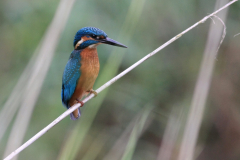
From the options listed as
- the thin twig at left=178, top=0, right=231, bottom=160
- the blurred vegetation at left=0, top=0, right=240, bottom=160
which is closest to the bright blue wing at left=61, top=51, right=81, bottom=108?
the blurred vegetation at left=0, top=0, right=240, bottom=160

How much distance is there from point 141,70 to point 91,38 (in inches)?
44.5

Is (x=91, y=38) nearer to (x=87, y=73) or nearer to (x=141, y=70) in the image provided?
(x=87, y=73)

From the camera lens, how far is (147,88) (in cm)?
312

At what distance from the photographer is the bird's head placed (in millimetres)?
2084

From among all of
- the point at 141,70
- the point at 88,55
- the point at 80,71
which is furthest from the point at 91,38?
the point at 141,70

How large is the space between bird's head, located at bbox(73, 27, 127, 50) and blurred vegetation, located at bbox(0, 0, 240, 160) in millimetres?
661

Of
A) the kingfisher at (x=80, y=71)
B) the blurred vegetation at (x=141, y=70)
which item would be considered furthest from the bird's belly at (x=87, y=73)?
the blurred vegetation at (x=141, y=70)

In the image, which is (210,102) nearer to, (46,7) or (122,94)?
Answer: (122,94)

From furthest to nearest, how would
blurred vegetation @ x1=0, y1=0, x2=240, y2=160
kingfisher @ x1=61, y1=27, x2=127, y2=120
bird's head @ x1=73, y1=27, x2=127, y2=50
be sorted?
blurred vegetation @ x1=0, y1=0, x2=240, y2=160 < kingfisher @ x1=61, y1=27, x2=127, y2=120 < bird's head @ x1=73, y1=27, x2=127, y2=50

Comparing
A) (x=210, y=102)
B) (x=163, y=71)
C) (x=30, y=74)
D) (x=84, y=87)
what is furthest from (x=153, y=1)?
(x=30, y=74)

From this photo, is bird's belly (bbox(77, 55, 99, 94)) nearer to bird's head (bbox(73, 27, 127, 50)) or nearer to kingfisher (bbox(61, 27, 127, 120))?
kingfisher (bbox(61, 27, 127, 120))

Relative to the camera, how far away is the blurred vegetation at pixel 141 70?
2.97 meters

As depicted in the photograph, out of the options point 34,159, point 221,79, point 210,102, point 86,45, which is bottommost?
point 34,159

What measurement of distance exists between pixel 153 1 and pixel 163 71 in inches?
32.9
